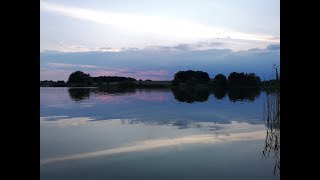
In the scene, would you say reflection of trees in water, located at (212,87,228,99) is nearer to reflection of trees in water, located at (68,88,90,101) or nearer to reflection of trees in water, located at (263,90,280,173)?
reflection of trees in water, located at (68,88,90,101)

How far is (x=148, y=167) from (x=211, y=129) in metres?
8.45

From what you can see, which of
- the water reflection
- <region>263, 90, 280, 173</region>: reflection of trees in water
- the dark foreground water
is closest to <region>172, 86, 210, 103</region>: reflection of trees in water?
the water reflection

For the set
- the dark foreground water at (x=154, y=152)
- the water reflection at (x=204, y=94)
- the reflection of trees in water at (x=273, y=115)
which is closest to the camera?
the reflection of trees in water at (x=273, y=115)

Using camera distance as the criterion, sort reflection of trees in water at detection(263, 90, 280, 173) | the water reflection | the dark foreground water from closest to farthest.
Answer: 1. reflection of trees in water at detection(263, 90, 280, 173)
2. the dark foreground water
3. the water reflection

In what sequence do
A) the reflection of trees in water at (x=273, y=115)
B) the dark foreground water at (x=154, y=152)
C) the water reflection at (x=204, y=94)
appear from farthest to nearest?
the water reflection at (x=204, y=94) < the dark foreground water at (x=154, y=152) < the reflection of trees in water at (x=273, y=115)

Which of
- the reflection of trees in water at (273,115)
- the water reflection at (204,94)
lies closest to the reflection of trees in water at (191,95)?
the water reflection at (204,94)

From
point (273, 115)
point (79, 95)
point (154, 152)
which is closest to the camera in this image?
point (273, 115)

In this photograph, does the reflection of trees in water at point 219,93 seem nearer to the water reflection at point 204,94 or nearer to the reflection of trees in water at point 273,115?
the water reflection at point 204,94

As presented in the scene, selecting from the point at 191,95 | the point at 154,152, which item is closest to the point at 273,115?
the point at 154,152

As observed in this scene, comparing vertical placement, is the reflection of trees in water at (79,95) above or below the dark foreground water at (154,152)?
above

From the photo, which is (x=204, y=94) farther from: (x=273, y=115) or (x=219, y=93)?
(x=273, y=115)
